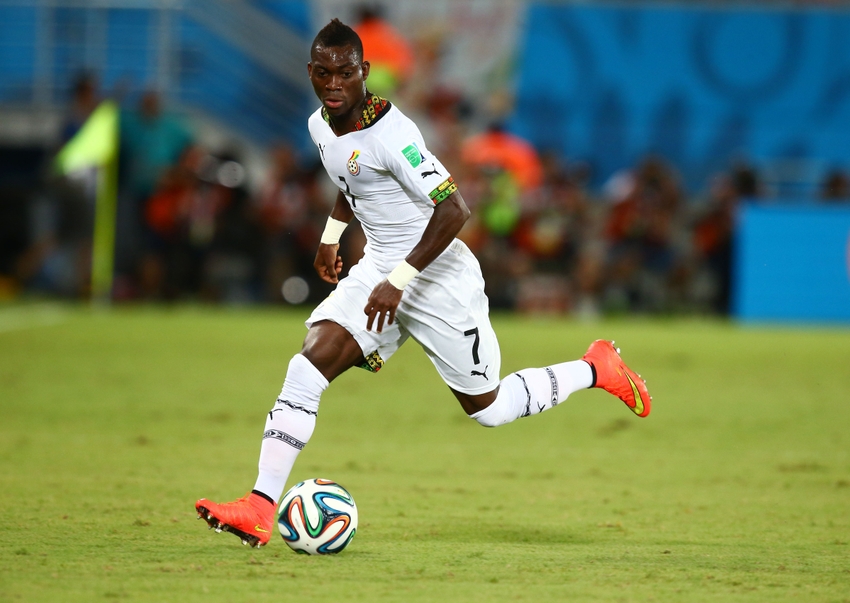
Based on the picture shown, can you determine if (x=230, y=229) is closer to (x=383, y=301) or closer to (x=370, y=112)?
(x=370, y=112)

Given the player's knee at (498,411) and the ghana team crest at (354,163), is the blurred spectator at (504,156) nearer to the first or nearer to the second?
the player's knee at (498,411)

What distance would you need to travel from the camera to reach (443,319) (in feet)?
19.0

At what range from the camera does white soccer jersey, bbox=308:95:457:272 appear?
551 centimetres

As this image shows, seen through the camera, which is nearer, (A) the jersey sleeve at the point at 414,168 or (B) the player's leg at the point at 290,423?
(B) the player's leg at the point at 290,423

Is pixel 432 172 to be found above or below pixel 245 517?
above

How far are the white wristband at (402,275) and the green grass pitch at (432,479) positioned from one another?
3.88 ft

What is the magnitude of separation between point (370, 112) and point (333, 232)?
932mm

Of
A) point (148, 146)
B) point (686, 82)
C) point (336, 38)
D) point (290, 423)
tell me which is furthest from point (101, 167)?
point (290, 423)

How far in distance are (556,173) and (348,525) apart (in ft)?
45.3

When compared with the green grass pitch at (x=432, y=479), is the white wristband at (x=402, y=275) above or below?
above

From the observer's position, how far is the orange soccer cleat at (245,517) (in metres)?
5.07

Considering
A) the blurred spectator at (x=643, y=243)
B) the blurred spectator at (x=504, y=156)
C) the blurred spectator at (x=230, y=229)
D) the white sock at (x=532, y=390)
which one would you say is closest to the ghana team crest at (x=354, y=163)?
the white sock at (x=532, y=390)

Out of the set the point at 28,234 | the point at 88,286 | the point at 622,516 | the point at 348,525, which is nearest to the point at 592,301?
the point at 88,286

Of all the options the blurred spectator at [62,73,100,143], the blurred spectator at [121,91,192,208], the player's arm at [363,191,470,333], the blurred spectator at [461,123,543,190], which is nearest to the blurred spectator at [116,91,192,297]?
the blurred spectator at [121,91,192,208]
